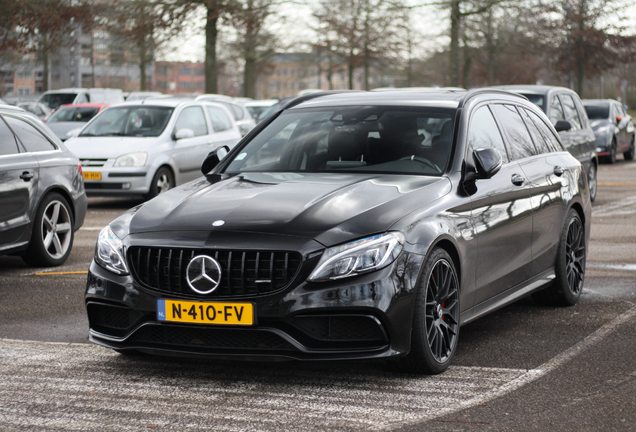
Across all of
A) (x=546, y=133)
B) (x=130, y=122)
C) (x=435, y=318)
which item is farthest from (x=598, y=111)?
(x=435, y=318)

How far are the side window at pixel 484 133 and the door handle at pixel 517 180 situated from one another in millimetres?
137

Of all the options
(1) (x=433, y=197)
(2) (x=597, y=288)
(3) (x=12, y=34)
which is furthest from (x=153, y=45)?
(1) (x=433, y=197)

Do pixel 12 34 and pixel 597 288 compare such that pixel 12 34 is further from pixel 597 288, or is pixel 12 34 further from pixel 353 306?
pixel 353 306

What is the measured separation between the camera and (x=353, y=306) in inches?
176

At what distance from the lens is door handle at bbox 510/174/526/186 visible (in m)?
6.05

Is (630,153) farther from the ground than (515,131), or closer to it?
closer to it

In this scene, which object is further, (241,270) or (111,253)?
(111,253)

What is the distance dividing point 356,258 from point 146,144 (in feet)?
34.2

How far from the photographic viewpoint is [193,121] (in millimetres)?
15859

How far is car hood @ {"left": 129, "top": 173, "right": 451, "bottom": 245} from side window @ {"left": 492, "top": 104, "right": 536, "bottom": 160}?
1276 mm

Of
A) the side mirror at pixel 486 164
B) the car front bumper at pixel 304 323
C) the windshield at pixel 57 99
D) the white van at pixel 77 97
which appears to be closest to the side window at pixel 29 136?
the car front bumper at pixel 304 323

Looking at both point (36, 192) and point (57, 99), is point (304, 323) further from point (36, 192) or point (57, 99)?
point (57, 99)

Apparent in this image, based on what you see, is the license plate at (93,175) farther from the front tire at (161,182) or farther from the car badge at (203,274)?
the car badge at (203,274)

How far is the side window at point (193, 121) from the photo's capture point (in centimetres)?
1548
